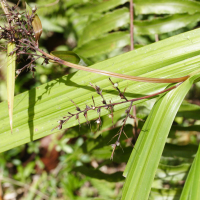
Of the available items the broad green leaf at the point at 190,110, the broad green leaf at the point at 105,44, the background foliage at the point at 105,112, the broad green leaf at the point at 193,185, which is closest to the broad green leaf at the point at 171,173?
the background foliage at the point at 105,112

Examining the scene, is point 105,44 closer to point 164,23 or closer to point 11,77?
point 164,23

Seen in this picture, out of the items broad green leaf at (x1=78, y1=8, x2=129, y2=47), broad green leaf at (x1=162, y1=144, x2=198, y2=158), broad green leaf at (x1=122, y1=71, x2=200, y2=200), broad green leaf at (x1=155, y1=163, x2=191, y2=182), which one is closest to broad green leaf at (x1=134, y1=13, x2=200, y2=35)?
broad green leaf at (x1=78, y1=8, x2=129, y2=47)

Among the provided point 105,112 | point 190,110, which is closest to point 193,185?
point 105,112

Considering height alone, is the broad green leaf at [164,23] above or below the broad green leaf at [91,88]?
above

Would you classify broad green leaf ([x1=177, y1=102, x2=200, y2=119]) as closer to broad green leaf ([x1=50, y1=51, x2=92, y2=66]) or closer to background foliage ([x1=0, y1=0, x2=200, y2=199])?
background foliage ([x1=0, y1=0, x2=200, y2=199])

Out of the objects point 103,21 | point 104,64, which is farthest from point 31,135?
point 103,21

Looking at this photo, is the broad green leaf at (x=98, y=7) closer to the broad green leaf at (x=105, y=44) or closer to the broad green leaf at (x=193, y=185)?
the broad green leaf at (x=105, y=44)

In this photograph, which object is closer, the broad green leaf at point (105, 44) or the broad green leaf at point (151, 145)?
the broad green leaf at point (151, 145)
